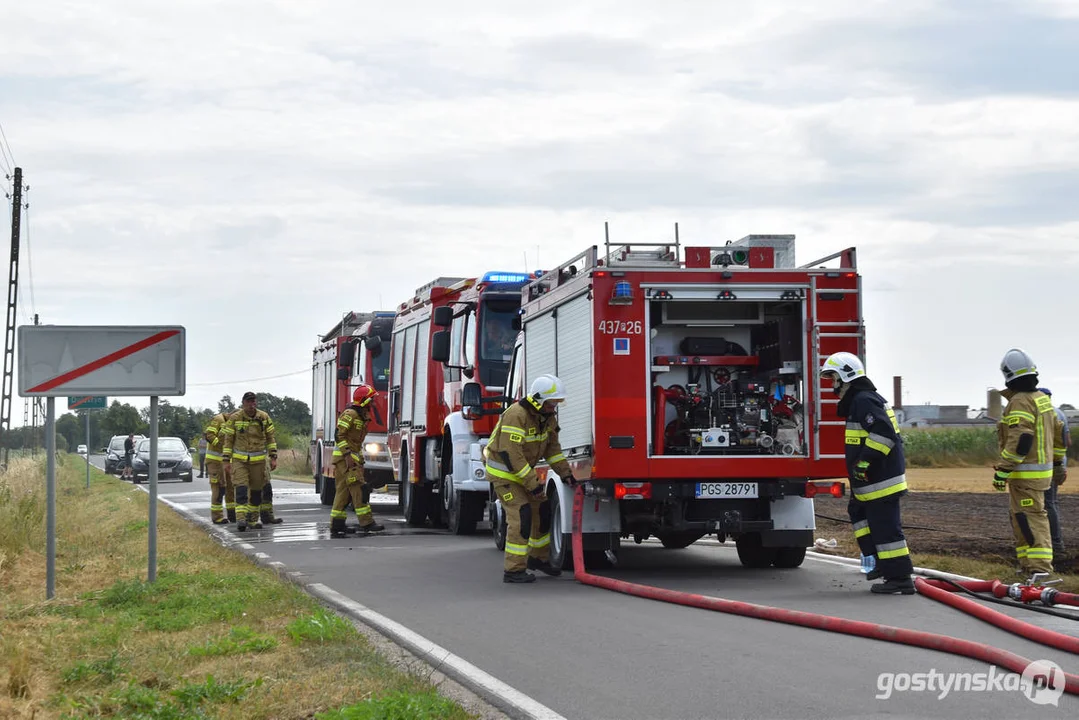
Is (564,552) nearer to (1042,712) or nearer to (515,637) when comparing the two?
(515,637)

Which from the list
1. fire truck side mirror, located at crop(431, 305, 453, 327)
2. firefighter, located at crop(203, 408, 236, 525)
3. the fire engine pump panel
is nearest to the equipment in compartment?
the fire engine pump panel

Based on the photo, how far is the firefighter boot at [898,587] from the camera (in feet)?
34.0

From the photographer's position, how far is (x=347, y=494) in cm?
1831

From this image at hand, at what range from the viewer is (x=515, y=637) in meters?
8.66

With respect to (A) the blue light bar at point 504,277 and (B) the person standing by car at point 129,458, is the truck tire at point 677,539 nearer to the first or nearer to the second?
(A) the blue light bar at point 504,277

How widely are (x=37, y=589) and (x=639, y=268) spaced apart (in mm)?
5919

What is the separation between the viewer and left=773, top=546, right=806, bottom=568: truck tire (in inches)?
503

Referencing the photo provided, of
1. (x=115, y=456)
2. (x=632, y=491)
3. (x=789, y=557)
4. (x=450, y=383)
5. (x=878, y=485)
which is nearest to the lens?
(x=878, y=485)

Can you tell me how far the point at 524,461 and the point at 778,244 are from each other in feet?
10.2

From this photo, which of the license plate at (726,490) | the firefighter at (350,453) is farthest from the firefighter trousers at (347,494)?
the license plate at (726,490)

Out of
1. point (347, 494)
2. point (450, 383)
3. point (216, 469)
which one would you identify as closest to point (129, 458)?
point (216, 469)

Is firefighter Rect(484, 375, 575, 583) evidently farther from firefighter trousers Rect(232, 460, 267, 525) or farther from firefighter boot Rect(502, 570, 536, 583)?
firefighter trousers Rect(232, 460, 267, 525)

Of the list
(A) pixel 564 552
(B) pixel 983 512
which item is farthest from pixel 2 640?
(B) pixel 983 512

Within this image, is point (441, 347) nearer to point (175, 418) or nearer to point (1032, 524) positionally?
point (1032, 524)
